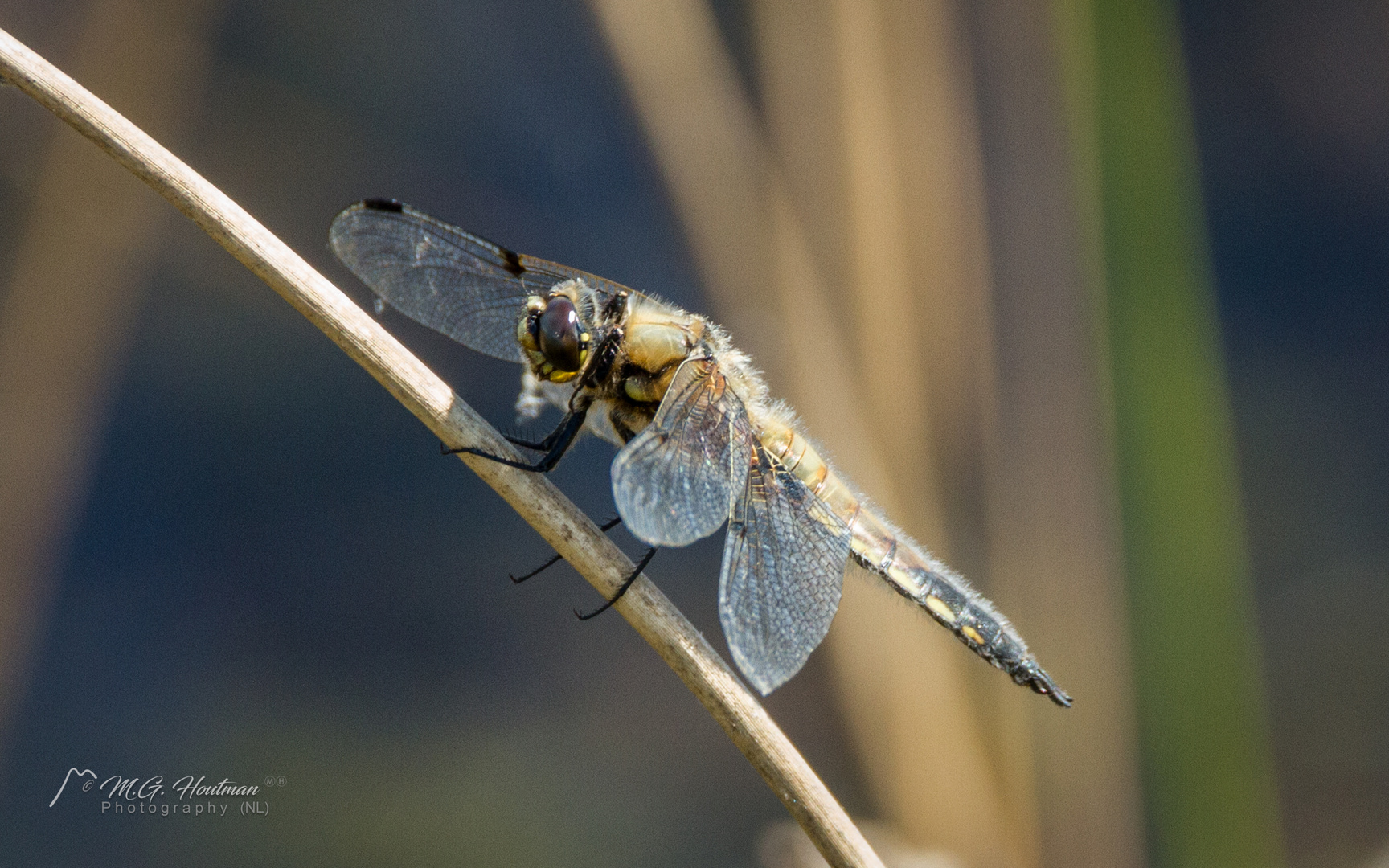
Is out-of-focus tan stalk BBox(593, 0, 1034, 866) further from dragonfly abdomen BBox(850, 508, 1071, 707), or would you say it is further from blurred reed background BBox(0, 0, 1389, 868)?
dragonfly abdomen BBox(850, 508, 1071, 707)

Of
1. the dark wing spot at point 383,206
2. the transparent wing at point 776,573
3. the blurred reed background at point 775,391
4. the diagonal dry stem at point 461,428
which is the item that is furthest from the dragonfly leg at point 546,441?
the blurred reed background at point 775,391

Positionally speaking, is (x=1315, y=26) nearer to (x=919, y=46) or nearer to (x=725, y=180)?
(x=919, y=46)

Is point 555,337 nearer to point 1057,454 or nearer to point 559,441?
point 559,441

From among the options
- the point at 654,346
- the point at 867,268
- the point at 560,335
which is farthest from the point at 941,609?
the point at 867,268

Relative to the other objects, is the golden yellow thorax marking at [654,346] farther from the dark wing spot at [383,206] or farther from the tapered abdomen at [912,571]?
the dark wing spot at [383,206]

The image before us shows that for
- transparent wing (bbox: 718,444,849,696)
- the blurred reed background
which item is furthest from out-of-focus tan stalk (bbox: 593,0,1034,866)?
transparent wing (bbox: 718,444,849,696)
